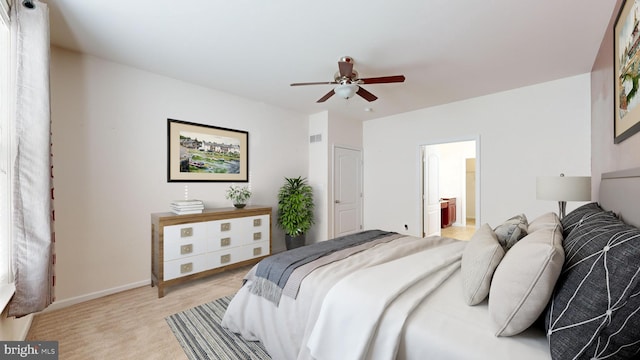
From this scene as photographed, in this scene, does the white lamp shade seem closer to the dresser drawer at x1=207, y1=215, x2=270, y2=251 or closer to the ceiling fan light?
the ceiling fan light

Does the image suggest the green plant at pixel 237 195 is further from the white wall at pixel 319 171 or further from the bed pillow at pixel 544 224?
the bed pillow at pixel 544 224

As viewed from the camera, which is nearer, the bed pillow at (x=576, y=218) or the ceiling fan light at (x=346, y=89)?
the bed pillow at (x=576, y=218)

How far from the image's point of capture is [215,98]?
3.58 meters

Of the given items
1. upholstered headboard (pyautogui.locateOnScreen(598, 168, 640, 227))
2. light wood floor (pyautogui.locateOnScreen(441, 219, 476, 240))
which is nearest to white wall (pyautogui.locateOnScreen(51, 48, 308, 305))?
upholstered headboard (pyautogui.locateOnScreen(598, 168, 640, 227))

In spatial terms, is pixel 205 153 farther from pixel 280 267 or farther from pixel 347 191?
pixel 347 191

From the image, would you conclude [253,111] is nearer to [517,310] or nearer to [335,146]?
[335,146]

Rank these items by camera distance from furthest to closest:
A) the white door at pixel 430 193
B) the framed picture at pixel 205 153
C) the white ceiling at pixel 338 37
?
1. the white door at pixel 430 193
2. the framed picture at pixel 205 153
3. the white ceiling at pixel 338 37

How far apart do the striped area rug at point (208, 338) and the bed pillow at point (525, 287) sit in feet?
4.99

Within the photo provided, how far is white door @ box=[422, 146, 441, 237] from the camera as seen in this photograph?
15.0ft

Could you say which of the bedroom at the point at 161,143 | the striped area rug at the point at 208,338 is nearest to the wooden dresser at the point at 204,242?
the bedroom at the point at 161,143

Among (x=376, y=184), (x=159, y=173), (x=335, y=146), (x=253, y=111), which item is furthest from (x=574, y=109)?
(x=159, y=173)

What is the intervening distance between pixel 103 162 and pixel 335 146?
333cm

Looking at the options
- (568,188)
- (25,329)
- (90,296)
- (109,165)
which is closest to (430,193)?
(568,188)

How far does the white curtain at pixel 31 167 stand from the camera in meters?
1.69
